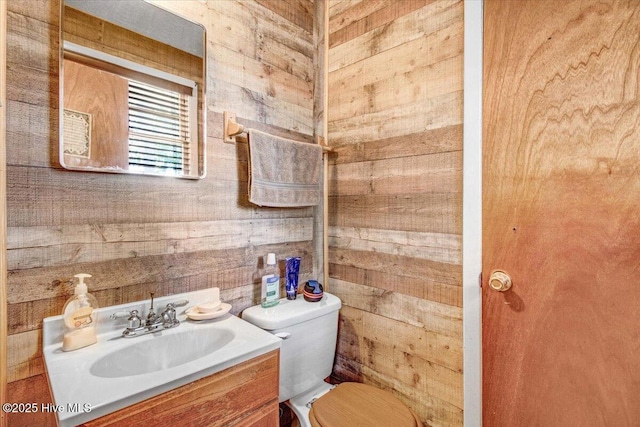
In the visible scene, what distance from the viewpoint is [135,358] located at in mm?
964

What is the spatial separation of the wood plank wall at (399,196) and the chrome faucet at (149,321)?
80cm

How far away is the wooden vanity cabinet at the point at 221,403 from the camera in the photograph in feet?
2.32

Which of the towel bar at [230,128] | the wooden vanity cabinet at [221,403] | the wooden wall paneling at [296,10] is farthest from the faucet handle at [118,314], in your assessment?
the wooden wall paneling at [296,10]

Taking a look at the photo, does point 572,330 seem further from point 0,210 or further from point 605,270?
point 0,210

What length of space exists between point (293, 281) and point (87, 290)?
0.78 meters

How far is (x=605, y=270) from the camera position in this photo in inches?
35.9

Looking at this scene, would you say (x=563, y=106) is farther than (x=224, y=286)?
No

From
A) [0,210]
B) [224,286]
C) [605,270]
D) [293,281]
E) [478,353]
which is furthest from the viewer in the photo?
[293,281]

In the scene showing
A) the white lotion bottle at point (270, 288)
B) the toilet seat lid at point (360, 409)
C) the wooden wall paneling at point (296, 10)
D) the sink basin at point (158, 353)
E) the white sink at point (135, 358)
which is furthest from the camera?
the wooden wall paneling at point (296, 10)

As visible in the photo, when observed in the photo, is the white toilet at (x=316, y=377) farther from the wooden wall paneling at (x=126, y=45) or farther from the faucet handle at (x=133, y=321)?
the wooden wall paneling at (x=126, y=45)

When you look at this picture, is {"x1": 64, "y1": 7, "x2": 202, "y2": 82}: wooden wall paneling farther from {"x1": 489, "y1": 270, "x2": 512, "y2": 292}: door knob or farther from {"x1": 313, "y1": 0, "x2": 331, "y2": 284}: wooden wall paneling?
{"x1": 489, "y1": 270, "x2": 512, "y2": 292}: door knob

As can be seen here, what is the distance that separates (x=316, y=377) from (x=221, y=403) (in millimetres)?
625

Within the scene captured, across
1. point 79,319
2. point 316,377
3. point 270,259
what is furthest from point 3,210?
point 316,377

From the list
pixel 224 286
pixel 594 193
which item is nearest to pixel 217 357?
pixel 224 286
